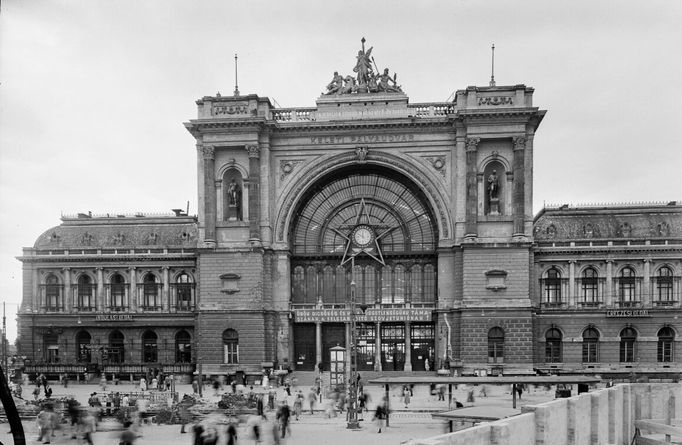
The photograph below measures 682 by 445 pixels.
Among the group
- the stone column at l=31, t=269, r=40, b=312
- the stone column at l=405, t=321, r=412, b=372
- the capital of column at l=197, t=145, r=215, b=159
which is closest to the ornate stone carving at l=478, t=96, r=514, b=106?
the stone column at l=405, t=321, r=412, b=372

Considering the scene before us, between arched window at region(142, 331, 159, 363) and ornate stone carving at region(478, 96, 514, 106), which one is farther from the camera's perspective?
arched window at region(142, 331, 159, 363)

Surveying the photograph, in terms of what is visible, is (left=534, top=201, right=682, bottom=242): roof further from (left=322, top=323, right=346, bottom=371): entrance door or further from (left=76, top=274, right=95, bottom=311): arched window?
(left=76, top=274, right=95, bottom=311): arched window

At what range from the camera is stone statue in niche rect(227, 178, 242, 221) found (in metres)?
59.5

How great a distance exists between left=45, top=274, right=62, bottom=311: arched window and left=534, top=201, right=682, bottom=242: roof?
151 feet

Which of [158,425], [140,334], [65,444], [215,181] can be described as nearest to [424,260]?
[215,181]

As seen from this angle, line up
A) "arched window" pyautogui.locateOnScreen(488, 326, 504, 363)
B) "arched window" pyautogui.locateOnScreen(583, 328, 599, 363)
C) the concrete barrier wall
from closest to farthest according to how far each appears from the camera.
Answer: the concrete barrier wall
"arched window" pyautogui.locateOnScreen(488, 326, 504, 363)
"arched window" pyautogui.locateOnScreen(583, 328, 599, 363)

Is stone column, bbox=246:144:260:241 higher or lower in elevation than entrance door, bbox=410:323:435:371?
higher

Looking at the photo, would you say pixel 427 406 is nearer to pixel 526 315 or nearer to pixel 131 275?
pixel 526 315

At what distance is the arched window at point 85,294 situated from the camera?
2559 inches

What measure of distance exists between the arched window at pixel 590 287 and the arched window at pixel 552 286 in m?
2.09

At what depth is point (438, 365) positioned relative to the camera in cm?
5850

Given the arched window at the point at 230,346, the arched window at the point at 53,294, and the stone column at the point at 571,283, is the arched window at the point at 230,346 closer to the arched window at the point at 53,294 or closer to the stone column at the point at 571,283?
the arched window at the point at 53,294

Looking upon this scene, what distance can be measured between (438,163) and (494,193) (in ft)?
17.9

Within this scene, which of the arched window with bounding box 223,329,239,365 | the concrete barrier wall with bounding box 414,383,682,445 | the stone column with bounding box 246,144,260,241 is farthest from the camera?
the stone column with bounding box 246,144,260,241
